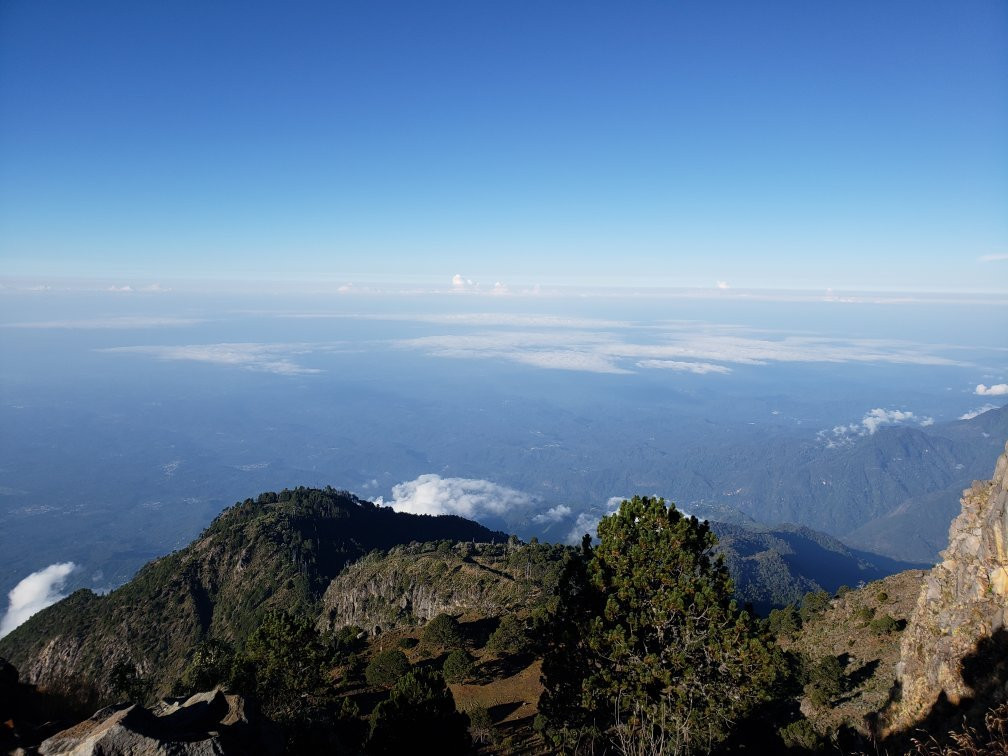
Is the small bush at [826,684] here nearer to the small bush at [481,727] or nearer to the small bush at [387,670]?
the small bush at [481,727]

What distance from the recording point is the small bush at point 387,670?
30.7m

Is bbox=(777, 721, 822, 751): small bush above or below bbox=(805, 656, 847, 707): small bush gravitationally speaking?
above

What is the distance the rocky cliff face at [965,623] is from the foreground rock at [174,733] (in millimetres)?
17621

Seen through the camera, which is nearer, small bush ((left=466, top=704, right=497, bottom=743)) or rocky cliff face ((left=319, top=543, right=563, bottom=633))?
small bush ((left=466, top=704, right=497, bottom=743))

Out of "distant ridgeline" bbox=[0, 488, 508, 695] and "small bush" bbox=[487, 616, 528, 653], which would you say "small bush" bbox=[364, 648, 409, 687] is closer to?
"small bush" bbox=[487, 616, 528, 653]

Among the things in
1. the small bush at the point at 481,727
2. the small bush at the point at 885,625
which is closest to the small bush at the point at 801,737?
the small bush at the point at 885,625

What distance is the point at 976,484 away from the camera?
1928 cm

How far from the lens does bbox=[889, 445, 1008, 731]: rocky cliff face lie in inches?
543

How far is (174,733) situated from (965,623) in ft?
68.5

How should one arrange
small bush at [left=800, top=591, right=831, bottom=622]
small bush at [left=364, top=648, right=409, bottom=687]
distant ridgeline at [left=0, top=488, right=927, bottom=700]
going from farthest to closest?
distant ridgeline at [left=0, top=488, right=927, bottom=700] < small bush at [left=800, top=591, right=831, bottom=622] < small bush at [left=364, top=648, right=409, bottom=687]

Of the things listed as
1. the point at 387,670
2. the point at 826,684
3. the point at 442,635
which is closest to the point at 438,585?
the point at 442,635

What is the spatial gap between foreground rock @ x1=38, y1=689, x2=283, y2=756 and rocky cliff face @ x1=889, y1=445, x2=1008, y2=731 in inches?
694

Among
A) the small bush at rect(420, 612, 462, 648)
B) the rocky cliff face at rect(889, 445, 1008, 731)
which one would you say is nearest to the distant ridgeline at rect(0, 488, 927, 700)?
the small bush at rect(420, 612, 462, 648)

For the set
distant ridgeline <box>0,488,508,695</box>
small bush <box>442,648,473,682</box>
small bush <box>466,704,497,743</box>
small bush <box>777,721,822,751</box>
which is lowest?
distant ridgeline <box>0,488,508,695</box>
